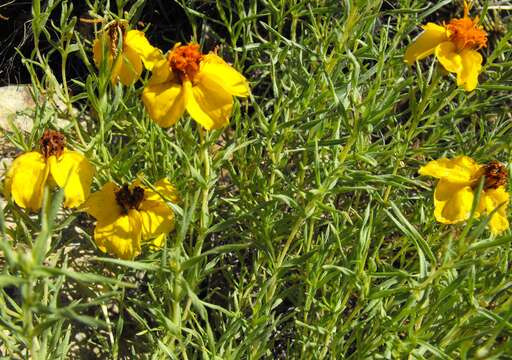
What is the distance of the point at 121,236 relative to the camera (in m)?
1.51

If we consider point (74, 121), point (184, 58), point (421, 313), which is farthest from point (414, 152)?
point (74, 121)

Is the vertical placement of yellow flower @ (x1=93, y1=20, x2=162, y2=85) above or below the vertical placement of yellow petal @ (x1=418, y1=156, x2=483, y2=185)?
above

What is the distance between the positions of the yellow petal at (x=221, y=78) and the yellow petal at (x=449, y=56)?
22.8 inches

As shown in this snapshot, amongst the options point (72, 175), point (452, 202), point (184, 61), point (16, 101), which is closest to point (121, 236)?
point (72, 175)

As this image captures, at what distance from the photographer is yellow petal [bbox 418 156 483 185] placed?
5.13 feet

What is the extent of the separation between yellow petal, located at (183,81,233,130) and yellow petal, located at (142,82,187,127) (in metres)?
0.02

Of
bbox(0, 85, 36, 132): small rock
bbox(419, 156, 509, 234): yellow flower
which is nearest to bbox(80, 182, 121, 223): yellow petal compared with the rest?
bbox(419, 156, 509, 234): yellow flower

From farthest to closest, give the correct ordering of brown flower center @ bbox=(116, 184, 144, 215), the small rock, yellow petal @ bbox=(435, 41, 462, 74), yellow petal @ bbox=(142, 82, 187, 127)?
the small rock, yellow petal @ bbox=(435, 41, 462, 74), brown flower center @ bbox=(116, 184, 144, 215), yellow petal @ bbox=(142, 82, 187, 127)

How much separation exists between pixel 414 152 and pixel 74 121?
1.15m

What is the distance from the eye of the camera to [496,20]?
3.21 meters

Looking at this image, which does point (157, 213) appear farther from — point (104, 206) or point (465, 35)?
point (465, 35)

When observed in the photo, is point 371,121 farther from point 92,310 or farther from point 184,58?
point 92,310

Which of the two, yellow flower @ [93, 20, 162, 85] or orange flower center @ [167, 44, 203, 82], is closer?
orange flower center @ [167, 44, 203, 82]

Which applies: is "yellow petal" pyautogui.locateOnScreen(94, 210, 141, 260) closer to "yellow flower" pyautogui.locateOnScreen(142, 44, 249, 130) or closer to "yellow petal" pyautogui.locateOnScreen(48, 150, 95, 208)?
"yellow petal" pyautogui.locateOnScreen(48, 150, 95, 208)
